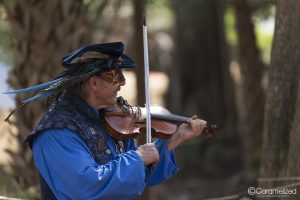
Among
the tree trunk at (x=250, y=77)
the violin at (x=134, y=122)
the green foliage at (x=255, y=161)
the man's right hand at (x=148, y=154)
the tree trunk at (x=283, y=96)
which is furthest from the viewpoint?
the tree trunk at (x=250, y=77)

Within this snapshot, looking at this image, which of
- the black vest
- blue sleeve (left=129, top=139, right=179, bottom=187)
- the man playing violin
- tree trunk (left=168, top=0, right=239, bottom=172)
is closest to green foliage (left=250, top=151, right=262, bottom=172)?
tree trunk (left=168, top=0, right=239, bottom=172)

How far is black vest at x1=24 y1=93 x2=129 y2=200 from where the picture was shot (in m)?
3.46

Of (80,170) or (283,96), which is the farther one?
(283,96)

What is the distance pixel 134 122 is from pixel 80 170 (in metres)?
0.67

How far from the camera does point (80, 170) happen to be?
3279 millimetres

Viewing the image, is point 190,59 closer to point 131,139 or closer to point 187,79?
point 187,79

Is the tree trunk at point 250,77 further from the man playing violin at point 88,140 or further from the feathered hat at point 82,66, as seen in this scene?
the feathered hat at point 82,66

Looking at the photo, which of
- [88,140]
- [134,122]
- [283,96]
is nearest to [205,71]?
[283,96]

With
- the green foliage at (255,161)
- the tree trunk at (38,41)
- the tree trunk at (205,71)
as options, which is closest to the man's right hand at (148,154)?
the tree trunk at (38,41)

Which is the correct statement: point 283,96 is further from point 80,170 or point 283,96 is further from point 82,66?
point 80,170

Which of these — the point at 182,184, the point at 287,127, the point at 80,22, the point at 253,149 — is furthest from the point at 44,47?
the point at 182,184

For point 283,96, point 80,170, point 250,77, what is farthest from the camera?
point 250,77

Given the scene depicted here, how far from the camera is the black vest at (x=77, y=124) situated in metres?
3.46

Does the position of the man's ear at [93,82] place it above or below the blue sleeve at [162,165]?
above
